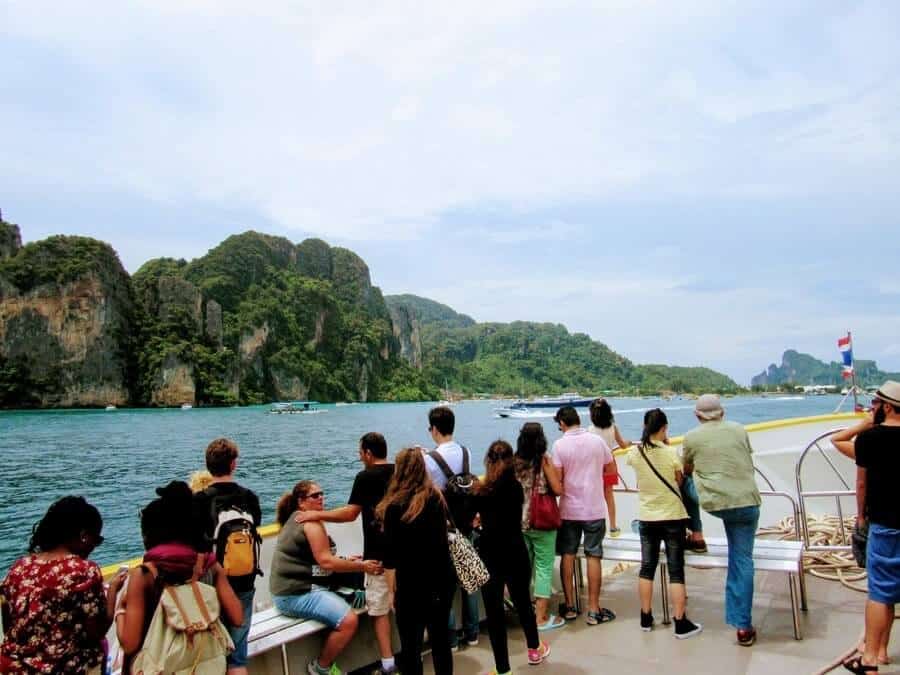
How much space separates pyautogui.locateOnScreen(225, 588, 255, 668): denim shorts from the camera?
2.98 meters

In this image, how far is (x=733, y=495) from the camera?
12.4ft

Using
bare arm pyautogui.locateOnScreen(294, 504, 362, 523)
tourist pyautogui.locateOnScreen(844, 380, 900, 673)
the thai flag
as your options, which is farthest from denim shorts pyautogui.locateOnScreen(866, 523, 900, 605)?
the thai flag

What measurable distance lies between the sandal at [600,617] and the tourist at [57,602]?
3101mm

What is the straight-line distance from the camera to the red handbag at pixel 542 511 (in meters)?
4.26

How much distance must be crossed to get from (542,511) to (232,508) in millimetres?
2088

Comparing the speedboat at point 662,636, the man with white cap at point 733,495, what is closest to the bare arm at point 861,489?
the man with white cap at point 733,495

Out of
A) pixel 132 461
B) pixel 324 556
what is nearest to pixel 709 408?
pixel 324 556

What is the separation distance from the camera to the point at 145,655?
232 centimetres

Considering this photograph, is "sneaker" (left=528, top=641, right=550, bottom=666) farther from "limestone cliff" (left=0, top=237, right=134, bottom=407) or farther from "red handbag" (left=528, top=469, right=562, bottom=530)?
"limestone cliff" (left=0, top=237, right=134, bottom=407)

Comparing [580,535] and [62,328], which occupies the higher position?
[62,328]

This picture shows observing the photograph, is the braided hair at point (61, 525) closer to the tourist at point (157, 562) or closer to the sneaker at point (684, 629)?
the tourist at point (157, 562)

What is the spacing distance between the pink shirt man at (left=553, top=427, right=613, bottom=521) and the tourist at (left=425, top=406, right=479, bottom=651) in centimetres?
75

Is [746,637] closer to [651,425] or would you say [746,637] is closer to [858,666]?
[858,666]

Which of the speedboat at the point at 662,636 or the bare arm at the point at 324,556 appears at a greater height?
the bare arm at the point at 324,556
